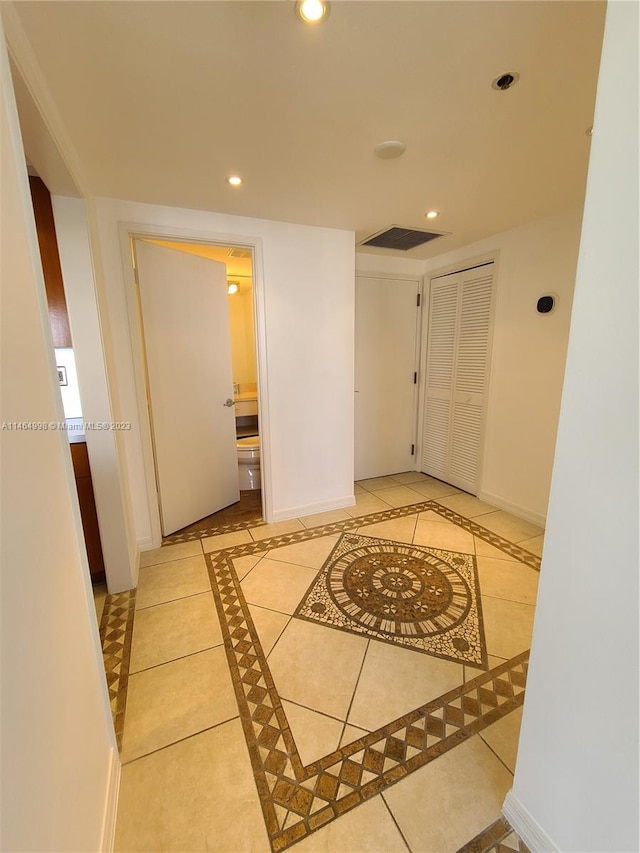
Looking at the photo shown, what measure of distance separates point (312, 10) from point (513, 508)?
126 inches

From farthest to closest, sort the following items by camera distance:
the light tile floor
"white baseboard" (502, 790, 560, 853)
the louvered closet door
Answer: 1. the louvered closet door
2. the light tile floor
3. "white baseboard" (502, 790, 560, 853)

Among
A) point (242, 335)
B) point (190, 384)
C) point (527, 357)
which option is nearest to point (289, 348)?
point (190, 384)

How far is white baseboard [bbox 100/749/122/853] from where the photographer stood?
97cm

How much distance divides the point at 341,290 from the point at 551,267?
1523 mm

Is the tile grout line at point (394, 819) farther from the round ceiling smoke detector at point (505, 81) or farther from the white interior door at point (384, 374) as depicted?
the white interior door at point (384, 374)

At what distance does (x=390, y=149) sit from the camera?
162 centimetres

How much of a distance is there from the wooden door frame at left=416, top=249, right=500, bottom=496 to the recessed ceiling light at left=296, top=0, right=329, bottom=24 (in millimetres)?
2429

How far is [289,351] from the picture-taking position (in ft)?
8.93

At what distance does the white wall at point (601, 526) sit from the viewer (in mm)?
686

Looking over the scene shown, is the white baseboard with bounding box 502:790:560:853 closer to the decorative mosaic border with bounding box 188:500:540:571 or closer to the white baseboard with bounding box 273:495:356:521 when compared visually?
the decorative mosaic border with bounding box 188:500:540:571

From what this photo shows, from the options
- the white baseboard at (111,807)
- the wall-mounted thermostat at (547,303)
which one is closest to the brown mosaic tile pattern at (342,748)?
the white baseboard at (111,807)

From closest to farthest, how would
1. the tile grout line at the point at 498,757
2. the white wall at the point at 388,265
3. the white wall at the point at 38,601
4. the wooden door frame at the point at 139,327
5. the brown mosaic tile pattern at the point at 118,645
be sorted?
1. the white wall at the point at 38,601
2. the tile grout line at the point at 498,757
3. the brown mosaic tile pattern at the point at 118,645
4. the wooden door frame at the point at 139,327
5. the white wall at the point at 388,265

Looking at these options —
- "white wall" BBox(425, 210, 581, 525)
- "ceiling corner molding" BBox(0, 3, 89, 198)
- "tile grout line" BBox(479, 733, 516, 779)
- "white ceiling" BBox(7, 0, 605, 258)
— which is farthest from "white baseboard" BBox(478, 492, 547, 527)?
"ceiling corner molding" BBox(0, 3, 89, 198)

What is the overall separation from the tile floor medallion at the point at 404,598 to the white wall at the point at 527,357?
947 millimetres
